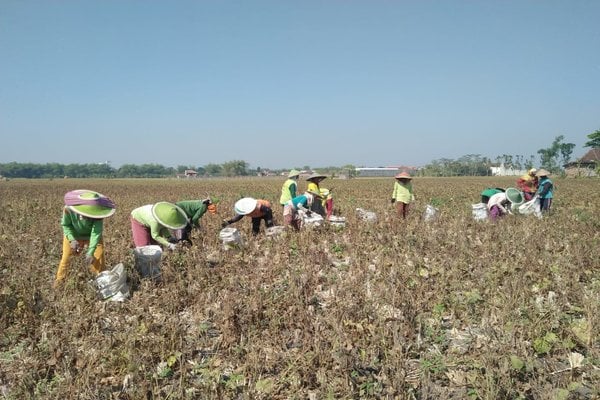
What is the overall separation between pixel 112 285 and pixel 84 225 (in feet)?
2.85

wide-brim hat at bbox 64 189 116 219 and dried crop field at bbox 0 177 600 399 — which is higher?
wide-brim hat at bbox 64 189 116 219

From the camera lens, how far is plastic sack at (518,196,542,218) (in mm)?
8159

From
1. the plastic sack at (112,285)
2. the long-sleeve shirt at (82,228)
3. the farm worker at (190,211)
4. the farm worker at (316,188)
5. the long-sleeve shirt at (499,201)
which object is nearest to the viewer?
the plastic sack at (112,285)

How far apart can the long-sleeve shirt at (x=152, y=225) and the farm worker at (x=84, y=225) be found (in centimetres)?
65

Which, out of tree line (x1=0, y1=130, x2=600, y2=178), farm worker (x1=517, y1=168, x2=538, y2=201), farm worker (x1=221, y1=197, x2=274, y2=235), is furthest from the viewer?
tree line (x1=0, y1=130, x2=600, y2=178)

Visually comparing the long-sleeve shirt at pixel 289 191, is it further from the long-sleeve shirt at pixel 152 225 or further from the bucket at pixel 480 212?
the bucket at pixel 480 212

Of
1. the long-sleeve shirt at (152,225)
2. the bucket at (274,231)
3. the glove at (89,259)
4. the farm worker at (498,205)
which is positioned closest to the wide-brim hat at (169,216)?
the long-sleeve shirt at (152,225)

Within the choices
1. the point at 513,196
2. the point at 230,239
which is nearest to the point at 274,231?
the point at 230,239

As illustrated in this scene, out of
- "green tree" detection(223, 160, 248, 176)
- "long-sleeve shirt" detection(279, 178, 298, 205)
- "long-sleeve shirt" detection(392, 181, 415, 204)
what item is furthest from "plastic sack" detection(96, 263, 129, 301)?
"green tree" detection(223, 160, 248, 176)

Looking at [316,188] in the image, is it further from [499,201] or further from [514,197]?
[514,197]

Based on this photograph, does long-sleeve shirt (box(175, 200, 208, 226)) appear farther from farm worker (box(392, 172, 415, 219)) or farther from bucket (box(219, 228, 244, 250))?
farm worker (box(392, 172, 415, 219))

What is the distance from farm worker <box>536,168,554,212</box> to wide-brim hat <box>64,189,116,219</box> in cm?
857

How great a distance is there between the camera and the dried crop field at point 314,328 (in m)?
2.47

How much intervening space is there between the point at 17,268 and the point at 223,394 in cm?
366
